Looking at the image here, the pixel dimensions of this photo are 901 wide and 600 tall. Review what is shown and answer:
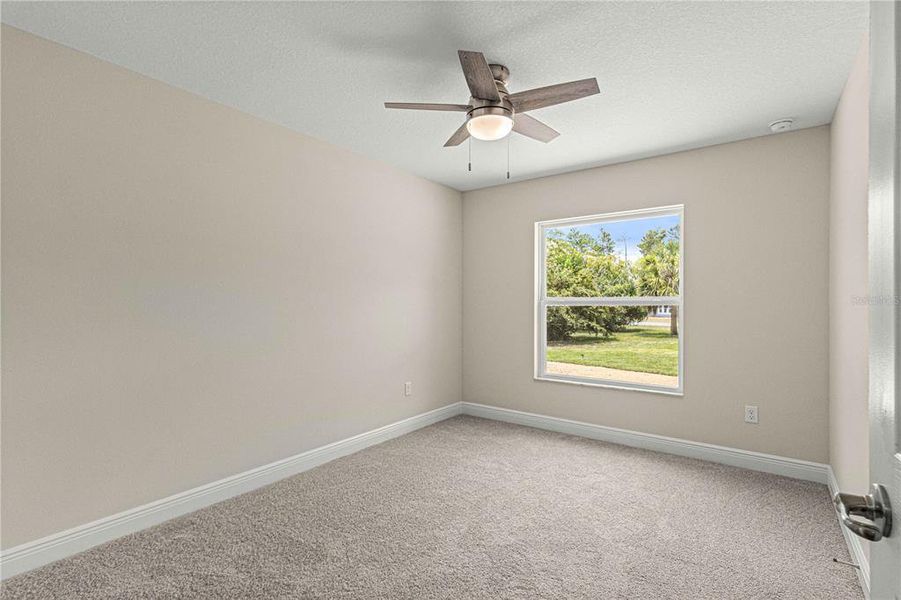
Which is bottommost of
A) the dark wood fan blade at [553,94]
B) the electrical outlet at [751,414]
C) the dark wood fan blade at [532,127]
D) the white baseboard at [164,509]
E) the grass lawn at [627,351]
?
the white baseboard at [164,509]

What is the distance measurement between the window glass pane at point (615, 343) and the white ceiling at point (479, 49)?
1.56 m

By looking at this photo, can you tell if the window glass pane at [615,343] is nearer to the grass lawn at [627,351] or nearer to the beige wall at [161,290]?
the grass lawn at [627,351]

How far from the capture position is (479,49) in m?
2.19

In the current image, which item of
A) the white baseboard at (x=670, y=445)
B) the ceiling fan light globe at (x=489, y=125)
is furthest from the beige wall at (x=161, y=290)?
the ceiling fan light globe at (x=489, y=125)

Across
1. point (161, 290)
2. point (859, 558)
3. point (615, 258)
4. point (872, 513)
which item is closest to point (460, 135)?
point (161, 290)

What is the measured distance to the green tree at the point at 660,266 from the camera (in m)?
3.79

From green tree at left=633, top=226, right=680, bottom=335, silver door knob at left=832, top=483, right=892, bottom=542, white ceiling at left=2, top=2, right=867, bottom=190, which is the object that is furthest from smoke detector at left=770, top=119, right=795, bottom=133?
silver door knob at left=832, top=483, right=892, bottom=542

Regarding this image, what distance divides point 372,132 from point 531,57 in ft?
4.49

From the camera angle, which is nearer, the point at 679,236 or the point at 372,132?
the point at 372,132

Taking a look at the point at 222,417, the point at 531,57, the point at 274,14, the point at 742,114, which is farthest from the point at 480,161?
the point at 222,417

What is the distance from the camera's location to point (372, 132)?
127 inches

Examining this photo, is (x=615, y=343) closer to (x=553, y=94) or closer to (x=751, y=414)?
(x=751, y=414)

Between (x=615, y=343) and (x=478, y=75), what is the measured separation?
9.42ft

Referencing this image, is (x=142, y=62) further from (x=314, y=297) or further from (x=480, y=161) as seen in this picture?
(x=480, y=161)
